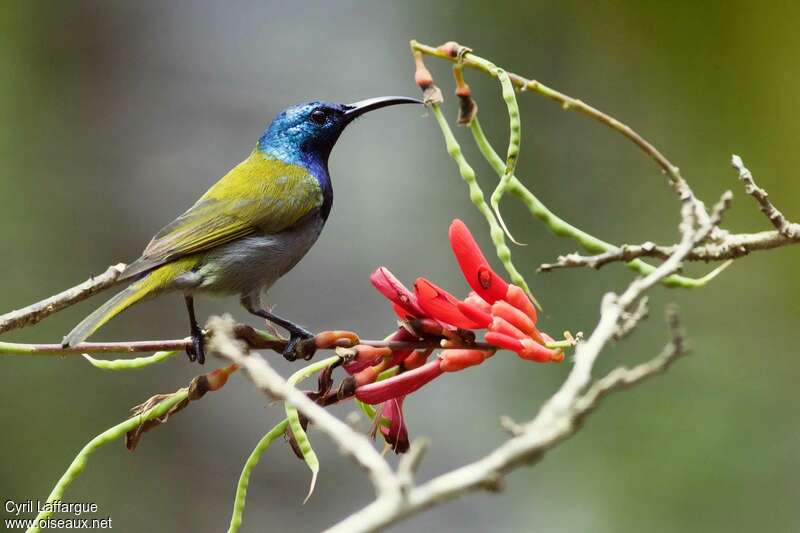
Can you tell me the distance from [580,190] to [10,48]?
3519mm

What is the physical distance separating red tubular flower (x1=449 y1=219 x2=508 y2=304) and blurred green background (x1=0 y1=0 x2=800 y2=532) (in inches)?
117

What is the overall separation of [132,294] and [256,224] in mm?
567

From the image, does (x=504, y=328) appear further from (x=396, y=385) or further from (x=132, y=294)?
(x=132, y=294)

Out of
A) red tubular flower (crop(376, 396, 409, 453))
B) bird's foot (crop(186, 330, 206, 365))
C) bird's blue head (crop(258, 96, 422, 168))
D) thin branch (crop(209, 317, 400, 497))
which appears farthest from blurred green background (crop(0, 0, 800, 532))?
thin branch (crop(209, 317, 400, 497))

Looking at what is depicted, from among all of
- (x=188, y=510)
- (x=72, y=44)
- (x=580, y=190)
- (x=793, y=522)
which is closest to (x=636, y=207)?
(x=580, y=190)

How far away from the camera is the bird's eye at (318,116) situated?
3.51m

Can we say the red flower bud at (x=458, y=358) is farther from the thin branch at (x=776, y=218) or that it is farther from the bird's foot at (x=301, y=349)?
the thin branch at (x=776, y=218)

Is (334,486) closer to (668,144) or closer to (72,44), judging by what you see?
(668,144)

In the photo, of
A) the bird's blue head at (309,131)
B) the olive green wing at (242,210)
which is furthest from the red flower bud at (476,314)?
the bird's blue head at (309,131)

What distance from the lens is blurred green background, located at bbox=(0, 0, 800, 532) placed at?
459 cm

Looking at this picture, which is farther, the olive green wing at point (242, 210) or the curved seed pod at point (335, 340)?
the olive green wing at point (242, 210)

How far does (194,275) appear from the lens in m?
2.90

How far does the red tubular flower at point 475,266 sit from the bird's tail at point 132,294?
Result: 82 centimetres

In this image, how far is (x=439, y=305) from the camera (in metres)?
1.59
